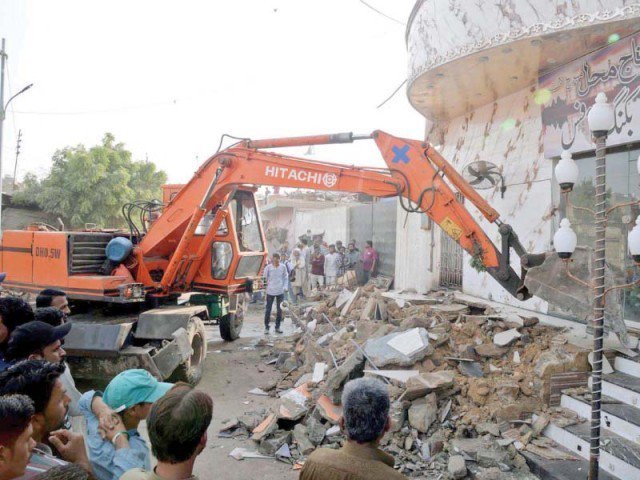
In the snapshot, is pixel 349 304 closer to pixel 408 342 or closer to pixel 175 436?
pixel 408 342

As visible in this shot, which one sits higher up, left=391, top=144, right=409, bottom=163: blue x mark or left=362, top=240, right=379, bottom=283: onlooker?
left=391, top=144, right=409, bottom=163: blue x mark

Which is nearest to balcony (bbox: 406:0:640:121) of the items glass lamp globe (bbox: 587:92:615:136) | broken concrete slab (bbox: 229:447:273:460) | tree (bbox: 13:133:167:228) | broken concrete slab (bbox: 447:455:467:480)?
glass lamp globe (bbox: 587:92:615:136)

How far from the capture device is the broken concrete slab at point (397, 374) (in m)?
5.48

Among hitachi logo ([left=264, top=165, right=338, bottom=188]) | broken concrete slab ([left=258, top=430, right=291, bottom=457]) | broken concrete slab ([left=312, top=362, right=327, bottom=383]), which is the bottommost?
broken concrete slab ([left=258, top=430, right=291, bottom=457])

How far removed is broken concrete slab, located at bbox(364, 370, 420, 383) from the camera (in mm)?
5484

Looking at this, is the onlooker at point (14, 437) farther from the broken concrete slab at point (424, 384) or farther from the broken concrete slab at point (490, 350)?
the broken concrete slab at point (490, 350)

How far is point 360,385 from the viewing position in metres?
2.17

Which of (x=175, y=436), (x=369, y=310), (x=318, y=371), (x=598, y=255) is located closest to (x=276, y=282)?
(x=369, y=310)

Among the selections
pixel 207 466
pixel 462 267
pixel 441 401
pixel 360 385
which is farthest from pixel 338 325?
pixel 360 385

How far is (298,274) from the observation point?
46.3 feet

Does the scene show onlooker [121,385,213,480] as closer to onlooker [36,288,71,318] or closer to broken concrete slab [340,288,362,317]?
onlooker [36,288,71,318]

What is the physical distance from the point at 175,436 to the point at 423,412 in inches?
143

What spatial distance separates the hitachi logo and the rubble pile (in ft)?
7.49

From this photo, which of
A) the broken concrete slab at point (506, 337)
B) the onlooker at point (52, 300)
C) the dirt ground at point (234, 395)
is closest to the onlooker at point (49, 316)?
the onlooker at point (52, 300)
